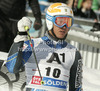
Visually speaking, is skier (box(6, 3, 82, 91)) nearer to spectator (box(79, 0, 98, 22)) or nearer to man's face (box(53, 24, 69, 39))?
man's face (box(53, 24, 69, 39))

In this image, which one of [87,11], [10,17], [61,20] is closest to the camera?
[61,20]

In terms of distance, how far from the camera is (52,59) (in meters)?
2.54

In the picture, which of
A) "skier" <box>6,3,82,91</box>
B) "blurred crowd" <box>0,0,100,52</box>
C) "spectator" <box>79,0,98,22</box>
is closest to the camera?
"skier" <box>6,3,82,91</box>

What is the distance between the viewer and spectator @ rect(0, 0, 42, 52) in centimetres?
459

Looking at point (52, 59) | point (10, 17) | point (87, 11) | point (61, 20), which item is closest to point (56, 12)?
point (61, 20)

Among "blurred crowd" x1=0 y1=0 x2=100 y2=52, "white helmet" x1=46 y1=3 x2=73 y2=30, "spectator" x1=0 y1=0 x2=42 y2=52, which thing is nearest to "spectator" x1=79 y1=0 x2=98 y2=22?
"blurred crowd" x1=0 y1=0 x2=100 y2=52

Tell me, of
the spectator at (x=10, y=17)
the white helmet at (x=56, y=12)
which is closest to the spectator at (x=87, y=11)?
the spectator at (x=10, y=17)

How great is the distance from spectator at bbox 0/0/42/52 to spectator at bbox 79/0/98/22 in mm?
2784

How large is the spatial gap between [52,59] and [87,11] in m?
5.52

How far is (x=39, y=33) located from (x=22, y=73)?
3.85 meters

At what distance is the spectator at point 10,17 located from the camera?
4.59 m

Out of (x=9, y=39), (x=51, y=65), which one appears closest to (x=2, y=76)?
(x=51, y=65)

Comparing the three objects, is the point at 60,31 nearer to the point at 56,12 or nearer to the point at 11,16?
the point at 56,12

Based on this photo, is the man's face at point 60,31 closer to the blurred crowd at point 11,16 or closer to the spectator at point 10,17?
the blurred crowd at point 11,16
